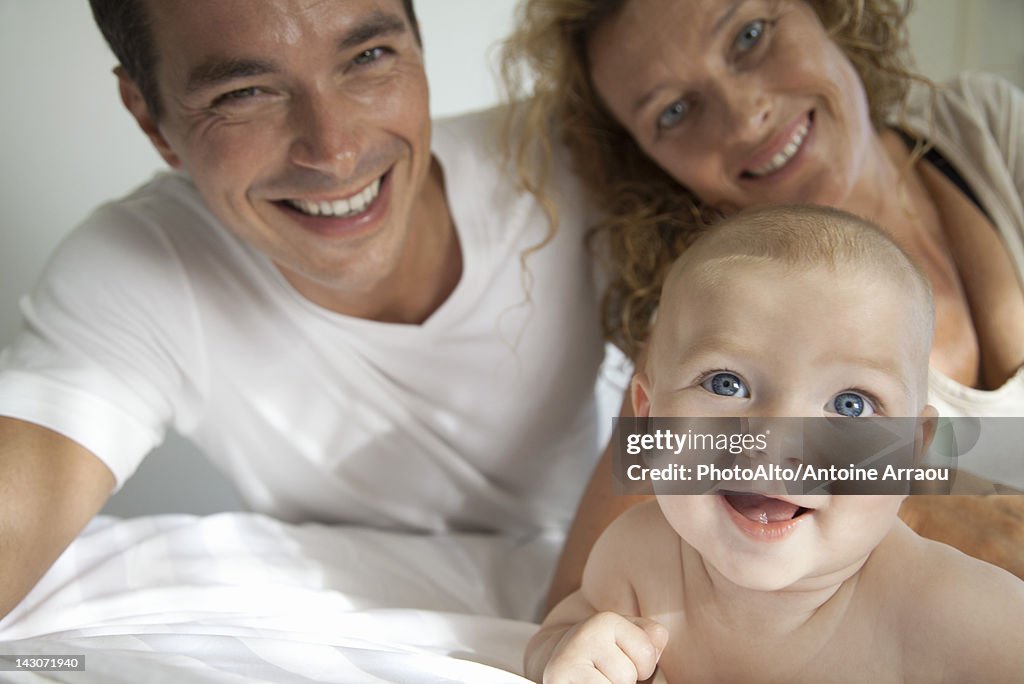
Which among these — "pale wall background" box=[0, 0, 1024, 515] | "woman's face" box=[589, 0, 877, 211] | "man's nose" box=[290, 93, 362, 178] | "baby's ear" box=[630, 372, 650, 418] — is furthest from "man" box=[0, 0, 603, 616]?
"baby's ear" box=[630, 372, 650, 418]

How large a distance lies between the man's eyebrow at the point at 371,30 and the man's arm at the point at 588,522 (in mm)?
512

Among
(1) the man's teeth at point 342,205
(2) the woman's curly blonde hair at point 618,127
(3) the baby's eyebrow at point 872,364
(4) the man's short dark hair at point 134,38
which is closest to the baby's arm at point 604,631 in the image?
(3) the baby's eyebrow at point 872,364

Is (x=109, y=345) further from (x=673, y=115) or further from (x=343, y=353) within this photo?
(x=673, y=115)

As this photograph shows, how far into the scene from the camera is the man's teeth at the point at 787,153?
116 cm

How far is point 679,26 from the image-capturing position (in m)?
1.15

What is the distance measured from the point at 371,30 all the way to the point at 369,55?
0.13 feet

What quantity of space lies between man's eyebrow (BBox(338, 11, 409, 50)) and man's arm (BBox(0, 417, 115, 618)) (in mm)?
570

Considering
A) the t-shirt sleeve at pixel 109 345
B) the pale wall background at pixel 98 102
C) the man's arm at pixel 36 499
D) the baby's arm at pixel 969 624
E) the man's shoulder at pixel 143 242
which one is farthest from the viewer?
the pale wall background at pixel 98 102

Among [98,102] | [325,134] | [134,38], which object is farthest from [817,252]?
[98,102]

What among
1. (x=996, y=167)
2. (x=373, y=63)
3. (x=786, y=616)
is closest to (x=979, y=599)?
(x=786, y=616)

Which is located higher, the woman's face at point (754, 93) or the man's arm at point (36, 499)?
the woman's face at point (754, 93)

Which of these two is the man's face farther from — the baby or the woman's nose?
the baby

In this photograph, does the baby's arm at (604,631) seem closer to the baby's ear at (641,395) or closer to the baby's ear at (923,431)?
the baby's ear at (641,395)

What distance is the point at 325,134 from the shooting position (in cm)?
109
